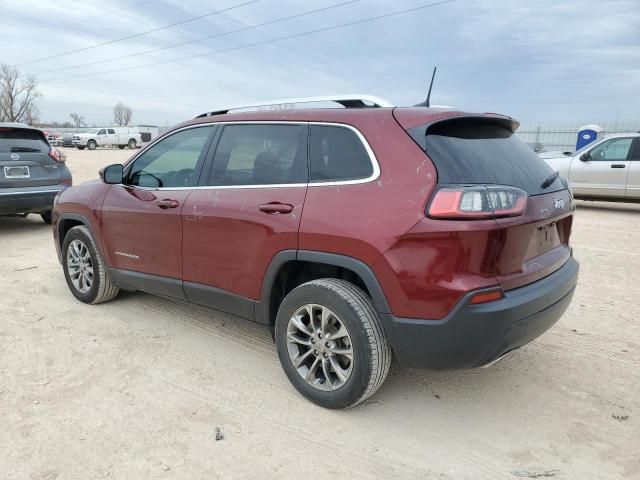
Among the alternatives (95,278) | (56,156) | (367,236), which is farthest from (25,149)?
(367,236)

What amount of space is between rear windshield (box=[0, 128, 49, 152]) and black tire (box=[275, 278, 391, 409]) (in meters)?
6.38

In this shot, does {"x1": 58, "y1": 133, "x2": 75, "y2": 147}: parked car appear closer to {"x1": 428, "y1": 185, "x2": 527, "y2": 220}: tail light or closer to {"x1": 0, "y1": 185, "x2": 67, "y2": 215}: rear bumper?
{"x1": 0, "y1": 185, "x2": 67, "y2": 215}: rear bumper

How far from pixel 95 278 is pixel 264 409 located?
237 cm

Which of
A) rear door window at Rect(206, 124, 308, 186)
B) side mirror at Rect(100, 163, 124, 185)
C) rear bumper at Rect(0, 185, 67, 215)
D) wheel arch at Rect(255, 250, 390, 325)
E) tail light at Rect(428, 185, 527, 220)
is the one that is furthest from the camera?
rear bumper at Rect(0, 185, 67, 215)

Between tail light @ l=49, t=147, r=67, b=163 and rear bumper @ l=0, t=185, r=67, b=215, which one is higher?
tail light @ l=49, t=147, r=67, b=163

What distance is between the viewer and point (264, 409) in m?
2.95

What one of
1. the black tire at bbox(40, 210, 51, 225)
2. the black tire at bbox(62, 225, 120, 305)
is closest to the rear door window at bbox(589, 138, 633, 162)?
the black tire at bbox(62, 225, 120, 305)

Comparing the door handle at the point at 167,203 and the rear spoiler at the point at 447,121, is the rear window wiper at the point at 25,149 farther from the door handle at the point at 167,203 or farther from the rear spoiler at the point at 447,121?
the rear spoiler at the point at 447,121

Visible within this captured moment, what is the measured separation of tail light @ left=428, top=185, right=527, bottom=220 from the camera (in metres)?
2.40

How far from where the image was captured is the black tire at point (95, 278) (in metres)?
4.45

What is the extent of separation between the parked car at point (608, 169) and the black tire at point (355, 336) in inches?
375

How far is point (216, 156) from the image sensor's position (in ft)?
11.6

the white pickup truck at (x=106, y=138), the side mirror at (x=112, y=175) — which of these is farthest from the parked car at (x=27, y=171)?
the white pickup truck at (x=106, y=138)

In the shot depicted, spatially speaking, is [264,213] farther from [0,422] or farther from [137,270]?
[0,422]
